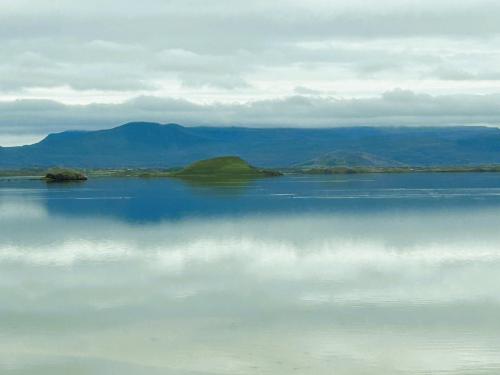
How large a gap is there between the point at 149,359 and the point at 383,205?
66.3 m

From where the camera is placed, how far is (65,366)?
21.3 meters

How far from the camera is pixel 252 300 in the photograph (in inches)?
1169

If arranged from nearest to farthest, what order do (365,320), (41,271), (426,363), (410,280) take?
(426,363)
(365,320)
(410,280)
(41,271)

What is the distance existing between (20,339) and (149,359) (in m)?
5.03

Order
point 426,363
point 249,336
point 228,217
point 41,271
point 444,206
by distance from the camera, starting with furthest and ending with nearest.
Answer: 1. point 444,206
2. point 228,217
3. point 41,271
4. point 249,336
5. point 426,363

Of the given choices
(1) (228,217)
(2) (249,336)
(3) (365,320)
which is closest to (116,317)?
(2) (249,336)

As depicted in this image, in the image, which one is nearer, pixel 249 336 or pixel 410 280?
pixel 249 336

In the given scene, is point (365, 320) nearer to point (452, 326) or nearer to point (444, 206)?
point (452, 326)

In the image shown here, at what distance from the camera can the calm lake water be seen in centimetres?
2155

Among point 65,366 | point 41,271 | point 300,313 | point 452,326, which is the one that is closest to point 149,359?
point 65,366

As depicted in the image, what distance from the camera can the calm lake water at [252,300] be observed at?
21547mm

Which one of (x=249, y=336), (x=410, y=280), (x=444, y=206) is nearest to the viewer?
(x=249, y=336)

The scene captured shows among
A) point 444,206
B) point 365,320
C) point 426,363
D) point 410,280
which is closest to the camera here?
point 426,363

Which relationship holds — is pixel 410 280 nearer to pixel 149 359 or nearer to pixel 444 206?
pixel 149 359
